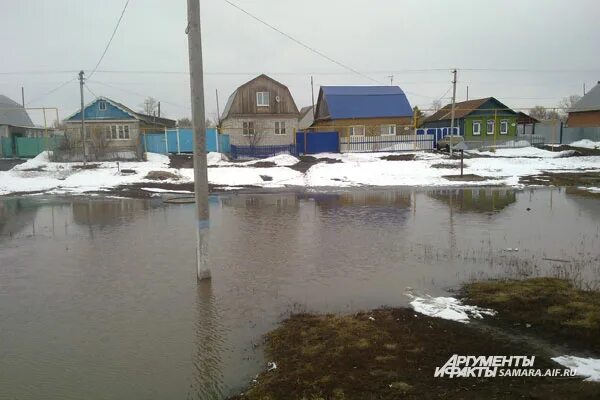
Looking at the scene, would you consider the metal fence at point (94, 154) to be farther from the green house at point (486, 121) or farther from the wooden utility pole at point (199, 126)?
the wooden utility pole at point (199, 126)

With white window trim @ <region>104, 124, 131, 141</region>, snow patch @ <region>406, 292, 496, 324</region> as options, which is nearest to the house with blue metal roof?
white window trim @ <region>104, 124, 131, 141</region>

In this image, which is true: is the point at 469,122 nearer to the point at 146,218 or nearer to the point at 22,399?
the point at 146,218

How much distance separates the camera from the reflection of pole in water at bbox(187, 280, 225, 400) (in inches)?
175

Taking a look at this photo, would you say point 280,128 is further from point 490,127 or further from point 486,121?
point 490,127

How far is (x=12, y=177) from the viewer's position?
26.5 m

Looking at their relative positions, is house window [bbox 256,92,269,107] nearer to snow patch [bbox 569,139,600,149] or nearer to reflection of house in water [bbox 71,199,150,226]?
reflection of house in water [bbox 71,199,150,226]

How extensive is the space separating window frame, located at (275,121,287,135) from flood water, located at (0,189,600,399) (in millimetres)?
29713

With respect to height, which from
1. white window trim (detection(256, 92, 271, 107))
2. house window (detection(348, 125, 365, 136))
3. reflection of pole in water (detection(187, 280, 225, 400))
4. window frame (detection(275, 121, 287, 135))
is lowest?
reflection of pole in water (detection(187, 280, 225, 400))

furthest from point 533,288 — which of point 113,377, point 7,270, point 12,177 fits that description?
point 12,177

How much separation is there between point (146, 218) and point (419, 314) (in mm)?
10607

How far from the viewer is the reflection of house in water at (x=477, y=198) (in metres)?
15.9

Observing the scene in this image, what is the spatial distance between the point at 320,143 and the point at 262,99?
10167mm

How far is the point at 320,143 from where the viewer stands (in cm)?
3741

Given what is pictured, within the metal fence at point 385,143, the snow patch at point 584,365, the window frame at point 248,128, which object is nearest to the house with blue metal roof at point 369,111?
the metal fence at point 385,143
